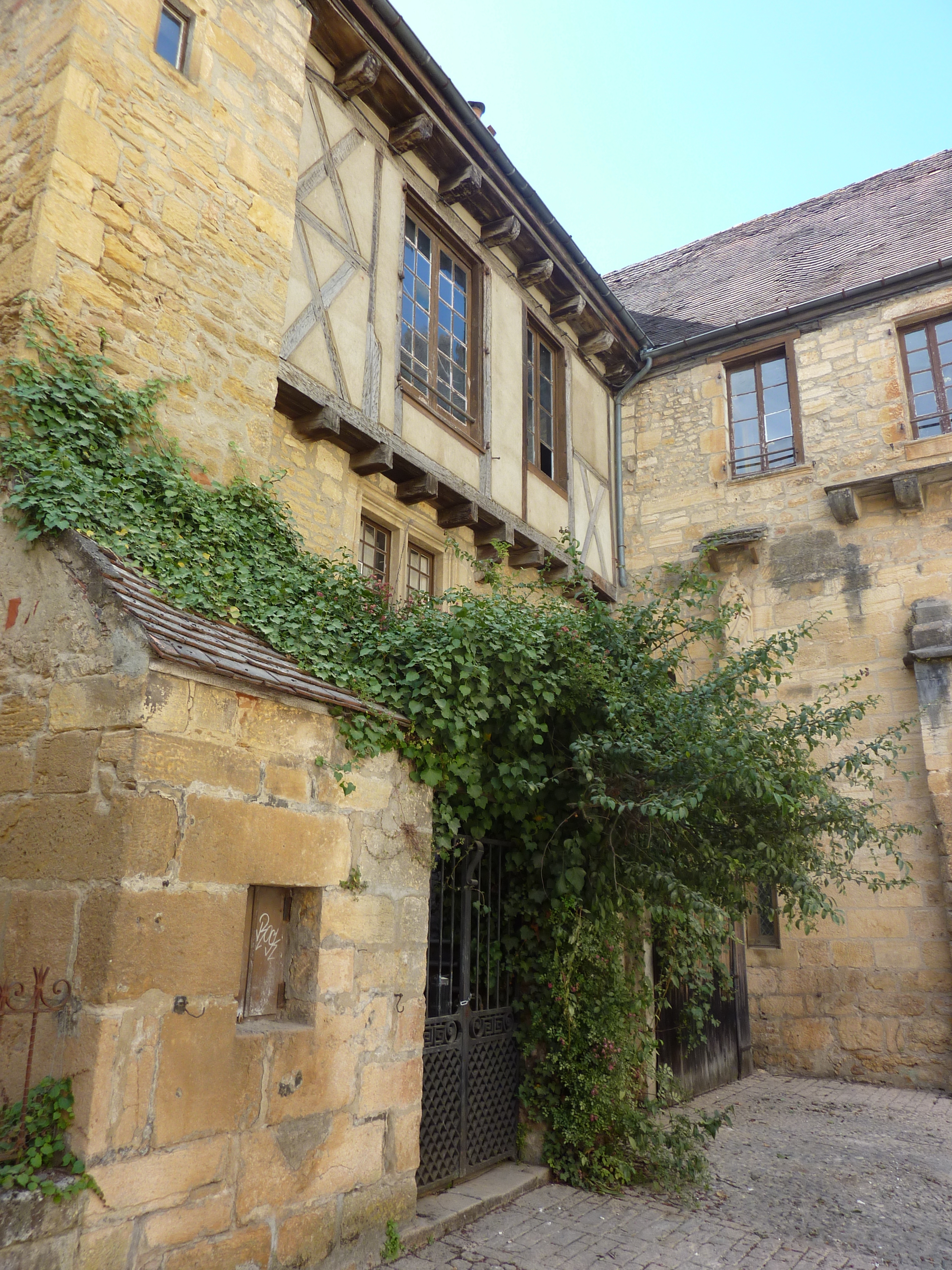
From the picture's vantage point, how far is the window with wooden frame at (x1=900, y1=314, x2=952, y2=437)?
8.72m

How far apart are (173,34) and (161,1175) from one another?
539 centimetres

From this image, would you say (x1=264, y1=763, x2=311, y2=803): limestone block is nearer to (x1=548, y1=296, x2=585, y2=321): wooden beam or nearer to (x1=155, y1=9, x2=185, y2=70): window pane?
(x1=155, y1=9, x2=185, y2=70): window pane

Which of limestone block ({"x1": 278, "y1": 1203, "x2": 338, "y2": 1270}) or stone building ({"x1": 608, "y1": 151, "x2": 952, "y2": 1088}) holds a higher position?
stone building ({"x1": 608, "y1": 151, "x2": 952, "y2": 1088})

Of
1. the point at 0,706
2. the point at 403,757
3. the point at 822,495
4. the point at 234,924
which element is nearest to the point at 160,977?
the point at 234,924

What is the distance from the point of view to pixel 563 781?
5082 millimetres

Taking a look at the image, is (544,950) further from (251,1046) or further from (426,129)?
(426,129)

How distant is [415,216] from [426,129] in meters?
0.64

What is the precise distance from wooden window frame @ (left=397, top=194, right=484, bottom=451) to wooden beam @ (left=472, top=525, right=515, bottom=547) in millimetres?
647

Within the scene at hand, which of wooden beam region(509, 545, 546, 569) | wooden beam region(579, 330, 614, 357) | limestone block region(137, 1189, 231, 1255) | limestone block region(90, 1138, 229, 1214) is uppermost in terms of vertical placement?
wooden beam region(579, 330, 614, 357)

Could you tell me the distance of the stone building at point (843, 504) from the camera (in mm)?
7910

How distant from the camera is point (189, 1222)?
2783 mm

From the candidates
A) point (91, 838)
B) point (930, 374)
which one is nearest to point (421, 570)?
point (91, 838)

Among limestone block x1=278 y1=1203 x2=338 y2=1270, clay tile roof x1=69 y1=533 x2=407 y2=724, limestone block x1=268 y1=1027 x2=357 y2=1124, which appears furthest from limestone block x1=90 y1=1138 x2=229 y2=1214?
clay tile roof x1=69 y1=533 x2=407 y2=724

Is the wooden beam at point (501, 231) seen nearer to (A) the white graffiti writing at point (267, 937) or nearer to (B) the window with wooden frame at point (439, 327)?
(B) the window with wooden frame at point (439, 327)
